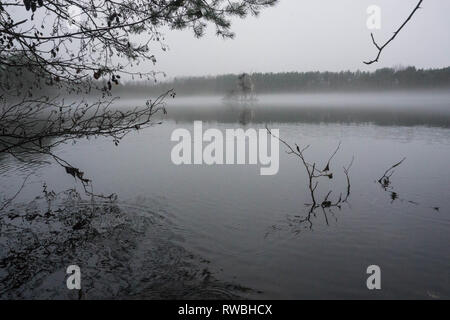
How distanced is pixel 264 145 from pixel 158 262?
19798mm

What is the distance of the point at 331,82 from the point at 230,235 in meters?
189

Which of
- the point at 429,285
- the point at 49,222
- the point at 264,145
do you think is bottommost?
the point at 429,285

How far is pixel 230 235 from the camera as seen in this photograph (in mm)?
10258

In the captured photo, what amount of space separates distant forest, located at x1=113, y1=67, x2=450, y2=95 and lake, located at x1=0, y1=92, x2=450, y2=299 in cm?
13329

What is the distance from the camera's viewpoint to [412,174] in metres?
17.7

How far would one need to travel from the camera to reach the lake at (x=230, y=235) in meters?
7.54

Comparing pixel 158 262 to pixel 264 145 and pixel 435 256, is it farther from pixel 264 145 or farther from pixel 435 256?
pixel 264 145

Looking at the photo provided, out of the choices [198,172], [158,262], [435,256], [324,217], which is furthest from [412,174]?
[158,262]

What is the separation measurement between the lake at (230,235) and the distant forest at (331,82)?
133m

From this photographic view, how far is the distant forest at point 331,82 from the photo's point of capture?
493 feet

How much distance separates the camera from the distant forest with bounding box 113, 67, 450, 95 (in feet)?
493

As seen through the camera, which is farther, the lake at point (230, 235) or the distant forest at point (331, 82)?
the distant forest at point (331, 82)

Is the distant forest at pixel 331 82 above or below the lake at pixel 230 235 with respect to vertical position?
above

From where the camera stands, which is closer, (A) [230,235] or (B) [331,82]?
(A) [230,235]
